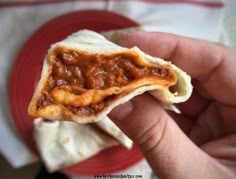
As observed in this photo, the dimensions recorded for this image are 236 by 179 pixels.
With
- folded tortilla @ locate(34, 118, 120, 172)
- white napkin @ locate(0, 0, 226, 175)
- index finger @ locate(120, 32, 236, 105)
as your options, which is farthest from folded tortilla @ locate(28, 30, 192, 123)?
white napkin @ locate(0, 0, 226, 175)

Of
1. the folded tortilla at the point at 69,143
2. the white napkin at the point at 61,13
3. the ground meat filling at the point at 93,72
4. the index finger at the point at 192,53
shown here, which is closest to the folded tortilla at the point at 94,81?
the ground meat filling at the point at 93,72

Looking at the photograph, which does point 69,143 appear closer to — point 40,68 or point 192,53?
point 40,68

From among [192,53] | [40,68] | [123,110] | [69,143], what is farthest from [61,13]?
[123,110]

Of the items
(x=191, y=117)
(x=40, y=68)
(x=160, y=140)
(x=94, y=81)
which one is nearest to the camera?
(x=94, y=81)

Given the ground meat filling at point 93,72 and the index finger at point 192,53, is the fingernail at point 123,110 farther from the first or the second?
the index finger at point 192,53

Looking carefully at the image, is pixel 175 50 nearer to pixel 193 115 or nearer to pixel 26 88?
pixel 193 115

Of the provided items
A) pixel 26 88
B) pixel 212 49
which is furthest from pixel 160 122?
pixel 26 88
